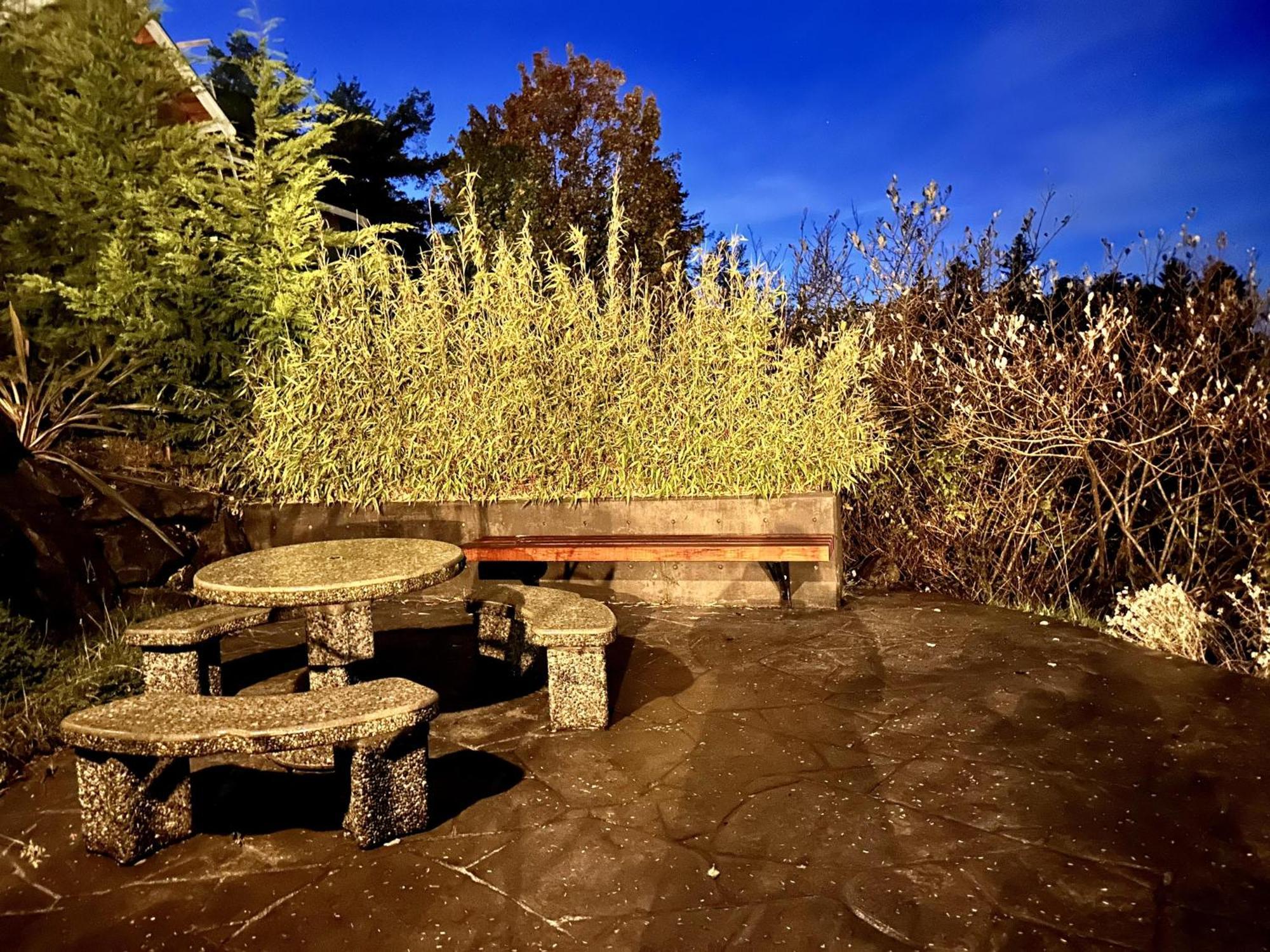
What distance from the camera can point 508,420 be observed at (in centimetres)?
575

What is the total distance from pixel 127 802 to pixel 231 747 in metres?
0.54

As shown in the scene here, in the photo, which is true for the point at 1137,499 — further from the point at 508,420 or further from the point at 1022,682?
the point at 508,420

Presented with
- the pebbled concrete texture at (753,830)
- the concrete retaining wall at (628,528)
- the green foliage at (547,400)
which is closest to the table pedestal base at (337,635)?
the pebbled concrete texture at (753,830)

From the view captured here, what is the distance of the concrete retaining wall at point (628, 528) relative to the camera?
5312 millimetres

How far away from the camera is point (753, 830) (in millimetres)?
2596

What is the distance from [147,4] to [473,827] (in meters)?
7.25

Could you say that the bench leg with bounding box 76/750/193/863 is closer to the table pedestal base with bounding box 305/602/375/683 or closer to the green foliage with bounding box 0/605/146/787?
the table pedestal base with bounding box 305/602/375/683

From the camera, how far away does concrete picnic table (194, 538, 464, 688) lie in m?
2.89

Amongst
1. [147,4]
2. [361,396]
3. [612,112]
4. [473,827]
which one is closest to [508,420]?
[361,396]

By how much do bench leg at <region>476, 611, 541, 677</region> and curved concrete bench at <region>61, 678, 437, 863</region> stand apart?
4.87 ft

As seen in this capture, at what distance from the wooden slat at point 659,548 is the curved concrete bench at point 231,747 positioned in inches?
95.9

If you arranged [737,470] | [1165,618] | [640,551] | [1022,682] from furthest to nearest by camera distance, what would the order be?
1. [737,470]
2. [640,551]
3. [1165,618]
4. [1022,682]

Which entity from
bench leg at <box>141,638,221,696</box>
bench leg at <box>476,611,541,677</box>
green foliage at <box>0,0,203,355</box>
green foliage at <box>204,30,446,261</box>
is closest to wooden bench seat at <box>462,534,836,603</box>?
bench leg at <box>476,611,541,677</box>

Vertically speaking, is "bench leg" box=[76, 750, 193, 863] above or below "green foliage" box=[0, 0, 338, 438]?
below
